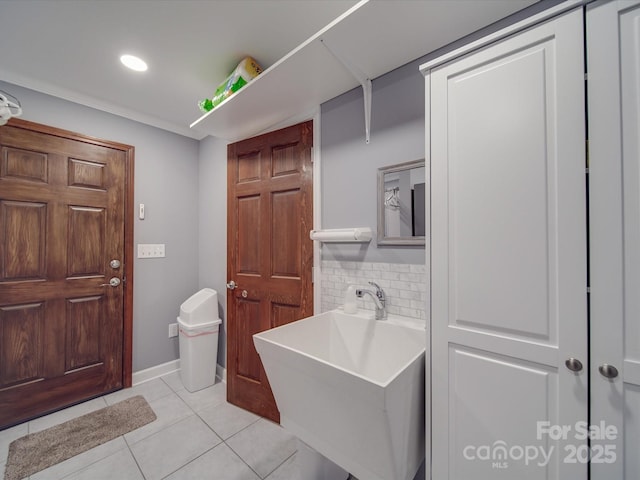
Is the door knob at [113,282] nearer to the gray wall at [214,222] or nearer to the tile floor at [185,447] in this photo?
the gray wall at [214,222]

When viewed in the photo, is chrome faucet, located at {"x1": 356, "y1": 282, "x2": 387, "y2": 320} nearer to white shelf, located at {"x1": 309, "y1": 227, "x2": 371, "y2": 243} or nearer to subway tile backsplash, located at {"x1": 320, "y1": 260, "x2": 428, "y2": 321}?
subway tile backsplash, located at {"x1": 320, "y1": 260, "x2": 428, "y2": 321}

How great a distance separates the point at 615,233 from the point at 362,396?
2.58 ft

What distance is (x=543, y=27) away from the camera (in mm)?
739

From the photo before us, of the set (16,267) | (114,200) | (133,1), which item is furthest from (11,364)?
(133,1)

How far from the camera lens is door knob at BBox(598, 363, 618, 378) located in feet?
2.10

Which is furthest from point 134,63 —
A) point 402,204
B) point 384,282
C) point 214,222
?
point 384,282

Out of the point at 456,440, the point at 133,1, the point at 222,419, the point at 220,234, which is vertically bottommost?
the point at 222,419

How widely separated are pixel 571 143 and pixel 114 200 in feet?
9.42

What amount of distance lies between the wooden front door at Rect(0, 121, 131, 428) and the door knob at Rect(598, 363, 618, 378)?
2907 millimetres

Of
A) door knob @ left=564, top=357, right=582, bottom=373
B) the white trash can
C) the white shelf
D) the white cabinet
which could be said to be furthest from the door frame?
door knob @ left=564, top=357, right=582, bottom=373

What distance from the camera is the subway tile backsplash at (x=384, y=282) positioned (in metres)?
1.28

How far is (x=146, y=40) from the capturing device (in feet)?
4.73

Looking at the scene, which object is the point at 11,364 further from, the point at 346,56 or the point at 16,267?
the point at 346,56

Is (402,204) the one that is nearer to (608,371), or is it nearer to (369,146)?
(369,146)
